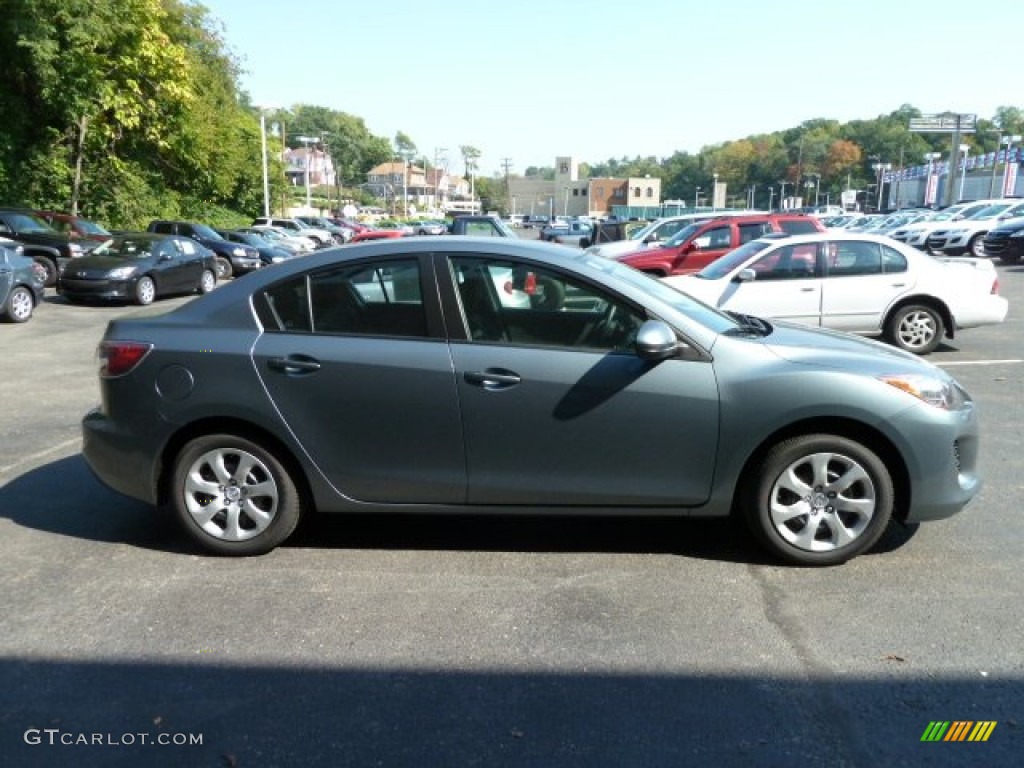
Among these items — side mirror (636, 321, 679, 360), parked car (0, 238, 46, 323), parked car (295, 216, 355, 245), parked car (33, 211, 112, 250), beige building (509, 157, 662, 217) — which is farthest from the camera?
beige building (509, 157, 662, 217)

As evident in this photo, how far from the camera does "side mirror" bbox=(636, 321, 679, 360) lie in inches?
151

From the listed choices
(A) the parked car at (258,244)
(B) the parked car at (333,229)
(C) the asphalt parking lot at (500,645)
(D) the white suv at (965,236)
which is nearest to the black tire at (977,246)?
(D) the white suv at (965,236)

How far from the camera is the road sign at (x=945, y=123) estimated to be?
5622 centimetres

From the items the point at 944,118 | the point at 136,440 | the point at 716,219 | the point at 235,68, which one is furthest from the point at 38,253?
the point at 944,118

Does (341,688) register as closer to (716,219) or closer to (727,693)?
(727,693)

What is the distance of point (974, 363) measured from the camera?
9.58 meters

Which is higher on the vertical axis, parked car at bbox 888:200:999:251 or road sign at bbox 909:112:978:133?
road sign at bbox 909:112:978:133

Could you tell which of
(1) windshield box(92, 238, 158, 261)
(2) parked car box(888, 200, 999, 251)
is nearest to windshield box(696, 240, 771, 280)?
(1) windshield box(92, 238, 158, 261)

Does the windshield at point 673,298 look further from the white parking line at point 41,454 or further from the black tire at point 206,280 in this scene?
the black tire at point 206,280

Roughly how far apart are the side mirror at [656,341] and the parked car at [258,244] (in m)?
22.8

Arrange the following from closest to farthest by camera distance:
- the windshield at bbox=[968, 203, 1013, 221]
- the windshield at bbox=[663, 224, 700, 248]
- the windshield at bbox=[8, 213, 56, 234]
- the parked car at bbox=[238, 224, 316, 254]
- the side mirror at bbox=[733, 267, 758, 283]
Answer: the side mirror at bbox=[733, 267, 758, 283]
the windshield at bbox=[663, 224, 700, 248]
the windshield at bbox=[8, 213, 56, 234]
the windshield at bbox=[968, 203, 1013, 221]
the parked car at bbox=[238, 224, 316, 254]

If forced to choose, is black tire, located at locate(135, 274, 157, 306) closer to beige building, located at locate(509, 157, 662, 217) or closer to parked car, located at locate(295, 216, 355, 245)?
parked car, located at locate(295, 216, 355, 245)

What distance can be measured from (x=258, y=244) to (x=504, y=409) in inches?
972

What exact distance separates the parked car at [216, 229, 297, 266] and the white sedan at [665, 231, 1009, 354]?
1841 centimetres
